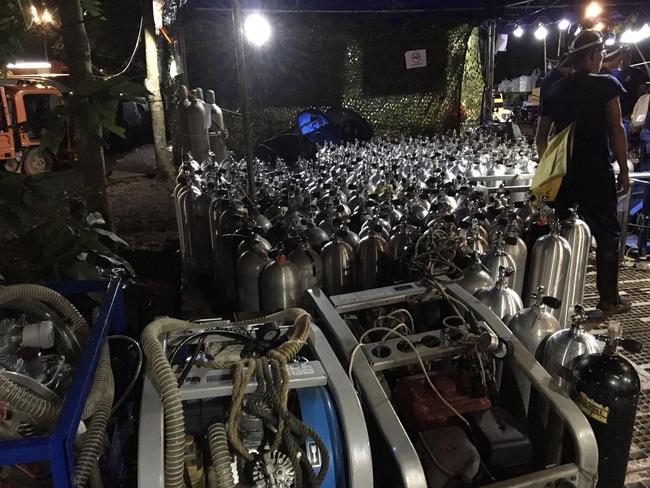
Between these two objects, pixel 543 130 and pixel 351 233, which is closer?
pixel 351 233

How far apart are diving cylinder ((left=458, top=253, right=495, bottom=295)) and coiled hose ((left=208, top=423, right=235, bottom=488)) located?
1.57 meters

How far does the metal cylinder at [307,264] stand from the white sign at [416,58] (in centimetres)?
867

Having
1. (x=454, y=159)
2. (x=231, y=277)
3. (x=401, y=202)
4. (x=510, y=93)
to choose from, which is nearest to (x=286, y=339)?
(x=231, y=277)

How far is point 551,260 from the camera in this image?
312 cm

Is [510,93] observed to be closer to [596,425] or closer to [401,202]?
[401,202]

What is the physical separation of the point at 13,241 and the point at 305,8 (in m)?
6.72

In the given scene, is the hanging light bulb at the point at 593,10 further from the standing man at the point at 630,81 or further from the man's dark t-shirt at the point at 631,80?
the man's dark t-shirt at the point at 631,80

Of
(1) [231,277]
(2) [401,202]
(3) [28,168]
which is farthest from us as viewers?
(3) [28,168]

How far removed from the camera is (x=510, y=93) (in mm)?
20203

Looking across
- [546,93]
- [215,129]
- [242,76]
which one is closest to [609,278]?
[546,93]

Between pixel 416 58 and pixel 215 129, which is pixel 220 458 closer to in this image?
pixel 215 129

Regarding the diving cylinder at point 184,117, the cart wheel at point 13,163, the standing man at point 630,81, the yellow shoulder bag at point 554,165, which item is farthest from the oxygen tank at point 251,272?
the cart wheel at point 13,163

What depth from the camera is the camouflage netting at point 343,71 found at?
31.2ft

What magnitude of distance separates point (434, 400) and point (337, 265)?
1.28 meters
